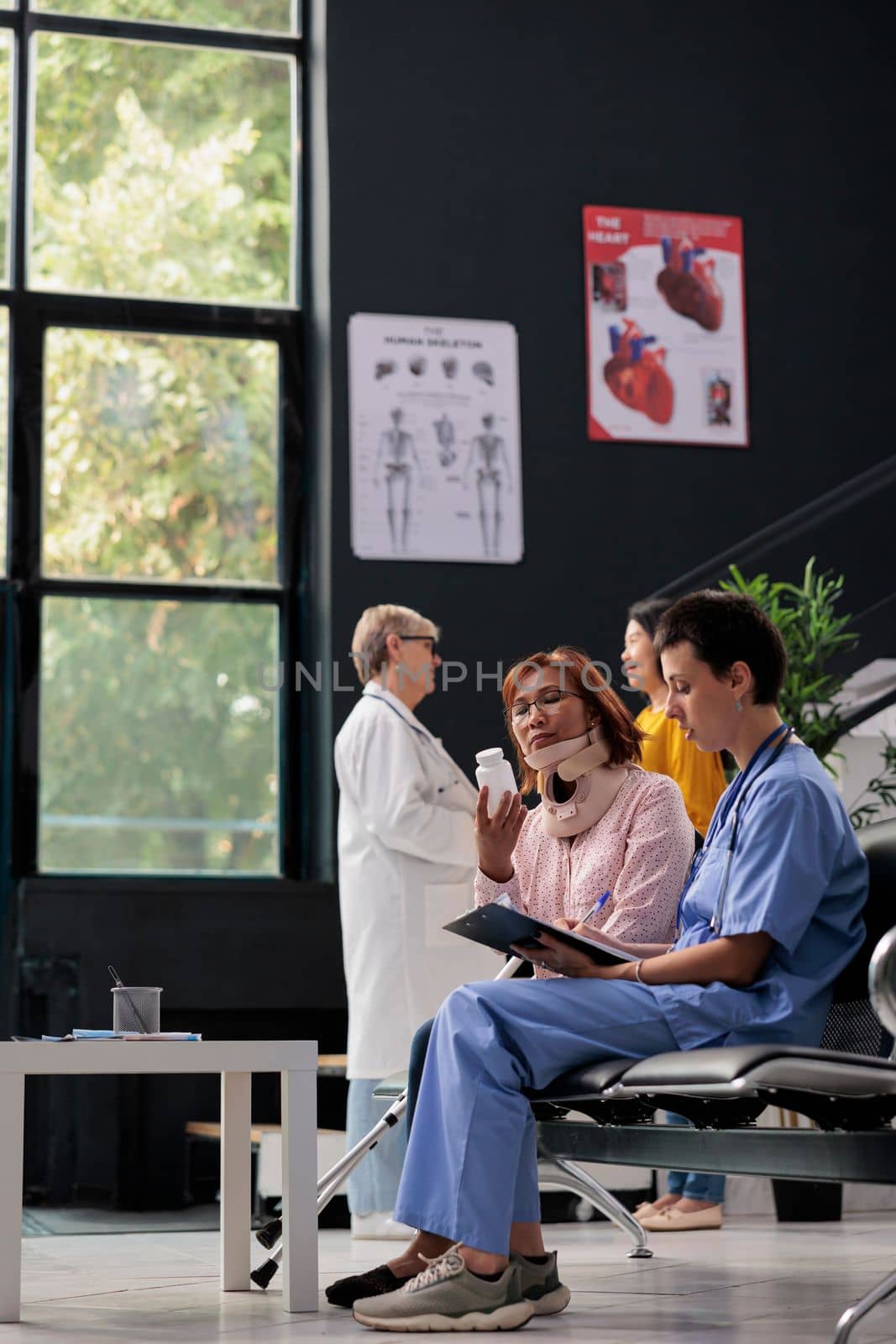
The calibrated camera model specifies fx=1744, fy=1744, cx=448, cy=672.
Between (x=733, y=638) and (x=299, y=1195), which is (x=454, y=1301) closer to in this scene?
(x=299, y=1195)

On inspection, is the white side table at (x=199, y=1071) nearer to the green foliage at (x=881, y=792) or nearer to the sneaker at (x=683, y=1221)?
the sneaker at (x=683, y=1221)

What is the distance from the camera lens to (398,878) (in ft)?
15.0

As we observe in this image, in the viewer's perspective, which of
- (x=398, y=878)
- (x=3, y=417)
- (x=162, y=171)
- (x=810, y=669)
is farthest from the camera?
(x=162, y=171)

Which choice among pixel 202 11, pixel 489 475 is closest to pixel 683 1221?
pixel 489 475

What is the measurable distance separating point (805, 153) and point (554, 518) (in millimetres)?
1729

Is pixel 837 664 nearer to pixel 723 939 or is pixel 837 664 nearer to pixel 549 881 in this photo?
pixel 549 881

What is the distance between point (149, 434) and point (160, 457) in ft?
0.28

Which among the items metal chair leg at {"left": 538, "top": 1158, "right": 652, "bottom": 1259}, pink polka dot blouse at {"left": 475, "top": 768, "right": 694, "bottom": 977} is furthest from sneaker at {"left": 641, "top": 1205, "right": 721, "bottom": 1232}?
pink polka dot blouse at {"left": 475, "top": 768, "right": 694, "bottom": 977}

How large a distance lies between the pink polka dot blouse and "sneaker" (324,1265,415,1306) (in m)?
0.62

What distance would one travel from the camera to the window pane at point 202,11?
592cm

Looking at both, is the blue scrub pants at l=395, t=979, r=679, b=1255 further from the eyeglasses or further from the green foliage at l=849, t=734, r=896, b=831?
the green foliage at l=849, t=734, r=896, b=831

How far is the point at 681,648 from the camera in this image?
2.62 meters

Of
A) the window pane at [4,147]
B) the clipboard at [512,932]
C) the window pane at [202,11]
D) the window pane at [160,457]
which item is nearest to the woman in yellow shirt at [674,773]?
the window pane at [160,457]

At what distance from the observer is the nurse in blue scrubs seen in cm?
242
